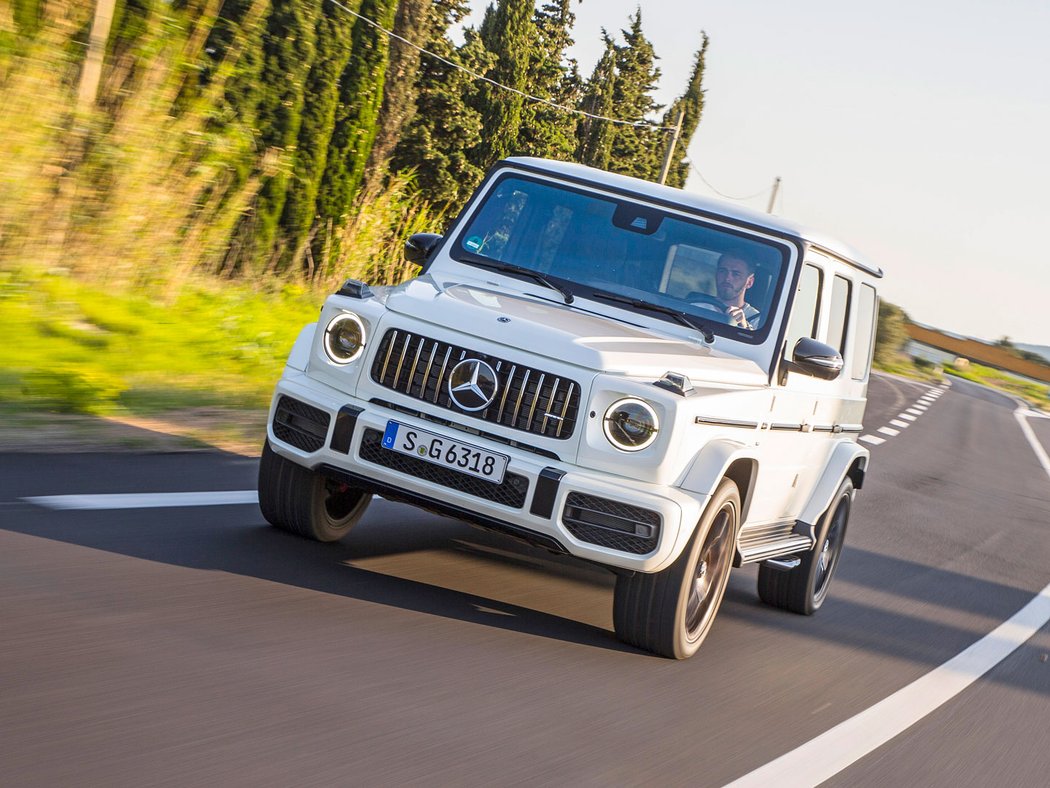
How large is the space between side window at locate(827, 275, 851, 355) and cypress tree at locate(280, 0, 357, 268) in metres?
10.1

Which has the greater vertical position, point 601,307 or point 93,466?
point 601,307

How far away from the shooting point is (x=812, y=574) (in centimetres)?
717

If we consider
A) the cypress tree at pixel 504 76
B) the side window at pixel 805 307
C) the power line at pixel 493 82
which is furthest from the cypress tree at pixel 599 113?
the side window at pixel 805 307

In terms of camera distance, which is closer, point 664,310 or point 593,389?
point 593,389

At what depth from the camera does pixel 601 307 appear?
6035mm

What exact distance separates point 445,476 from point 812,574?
2.86 m

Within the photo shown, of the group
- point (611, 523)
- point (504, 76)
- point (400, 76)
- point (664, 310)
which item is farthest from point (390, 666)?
point (504, 76)

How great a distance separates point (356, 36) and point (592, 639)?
1424cm

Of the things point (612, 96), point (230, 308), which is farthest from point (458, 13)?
point (230, 308)

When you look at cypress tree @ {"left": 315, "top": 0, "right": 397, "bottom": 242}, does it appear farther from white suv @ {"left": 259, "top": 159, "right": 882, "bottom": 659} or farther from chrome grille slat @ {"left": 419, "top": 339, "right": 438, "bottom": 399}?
chrome grille slat @ {"left": 419, "top": 339, "right": 438, "bottom": 399}

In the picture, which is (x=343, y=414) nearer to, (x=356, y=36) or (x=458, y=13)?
(x=356, y=36)

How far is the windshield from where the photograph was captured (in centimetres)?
620

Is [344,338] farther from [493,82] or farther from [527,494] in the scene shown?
[493,82]

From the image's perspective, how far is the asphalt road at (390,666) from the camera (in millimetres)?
3568
